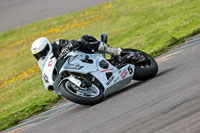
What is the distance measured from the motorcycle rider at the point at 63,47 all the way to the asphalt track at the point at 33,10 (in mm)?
17321

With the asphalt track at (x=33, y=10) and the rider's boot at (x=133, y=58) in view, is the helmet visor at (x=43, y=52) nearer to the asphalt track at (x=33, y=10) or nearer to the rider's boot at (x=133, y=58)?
the rider's boot at (x=133, y=58)

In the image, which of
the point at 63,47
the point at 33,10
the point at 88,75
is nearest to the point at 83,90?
the point at 88,75

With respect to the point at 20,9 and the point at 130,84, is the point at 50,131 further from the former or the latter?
the point at 20,9

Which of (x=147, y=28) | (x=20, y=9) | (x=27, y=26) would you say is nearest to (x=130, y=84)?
(x=147, y=28)

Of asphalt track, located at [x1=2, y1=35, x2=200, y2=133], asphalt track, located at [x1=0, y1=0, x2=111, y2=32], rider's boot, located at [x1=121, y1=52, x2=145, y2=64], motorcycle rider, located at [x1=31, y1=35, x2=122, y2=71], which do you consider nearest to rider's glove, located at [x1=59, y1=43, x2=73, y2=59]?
motorcycle rider, located at [x1=31, y1=35, x2=122, y2=71]

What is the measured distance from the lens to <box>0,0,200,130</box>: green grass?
11102 millimetres

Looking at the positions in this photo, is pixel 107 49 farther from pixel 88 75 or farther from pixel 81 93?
pixel 81 93

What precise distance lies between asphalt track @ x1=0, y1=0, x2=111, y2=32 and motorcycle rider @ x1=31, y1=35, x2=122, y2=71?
17.3 meters

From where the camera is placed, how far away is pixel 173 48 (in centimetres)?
1094

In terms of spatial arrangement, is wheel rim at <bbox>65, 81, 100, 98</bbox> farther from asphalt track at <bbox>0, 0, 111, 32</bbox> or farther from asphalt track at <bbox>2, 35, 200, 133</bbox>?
asphalt track at <bbox>0, 0, 111, 32</bbox>

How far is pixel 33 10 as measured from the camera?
27422 millimetres

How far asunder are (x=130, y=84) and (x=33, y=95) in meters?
3.96

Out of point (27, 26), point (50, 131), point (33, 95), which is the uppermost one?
point (50, 131)

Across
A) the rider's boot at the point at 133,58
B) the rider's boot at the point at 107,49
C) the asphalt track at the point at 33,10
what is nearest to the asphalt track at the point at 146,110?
the rider's boot at the point at 133,58
